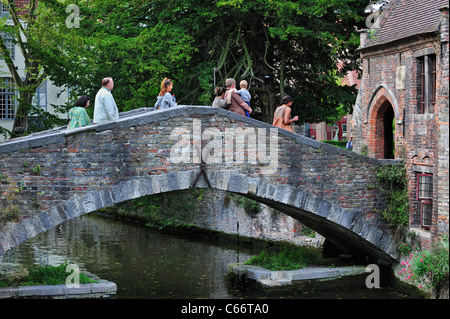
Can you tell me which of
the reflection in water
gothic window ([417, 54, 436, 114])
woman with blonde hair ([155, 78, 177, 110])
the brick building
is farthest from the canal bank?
woman with blonde hair ([155, 78, 177, 110])

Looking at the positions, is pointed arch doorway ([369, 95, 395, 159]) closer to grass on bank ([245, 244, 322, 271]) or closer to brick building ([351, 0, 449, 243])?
brick building ([351, 0, 449, 243])

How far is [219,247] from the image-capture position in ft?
66.3

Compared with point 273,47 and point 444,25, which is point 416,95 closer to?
point 444,25

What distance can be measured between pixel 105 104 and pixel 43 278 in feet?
11.5

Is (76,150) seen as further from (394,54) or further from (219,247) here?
(219,247)

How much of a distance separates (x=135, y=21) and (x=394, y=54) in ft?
31.6

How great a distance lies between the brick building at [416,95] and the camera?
1330 centimetres

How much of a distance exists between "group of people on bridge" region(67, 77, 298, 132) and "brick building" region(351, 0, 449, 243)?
237cm

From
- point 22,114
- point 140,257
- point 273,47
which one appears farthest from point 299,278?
point 22,114

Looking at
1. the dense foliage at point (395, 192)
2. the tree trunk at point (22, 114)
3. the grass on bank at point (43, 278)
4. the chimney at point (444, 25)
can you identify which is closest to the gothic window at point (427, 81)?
the chimney at point (444, 25)

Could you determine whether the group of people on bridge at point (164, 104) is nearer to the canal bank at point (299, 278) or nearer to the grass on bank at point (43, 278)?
the grass on bank at point (43, 278)

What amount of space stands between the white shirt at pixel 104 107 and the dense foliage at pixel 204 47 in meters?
7.62
